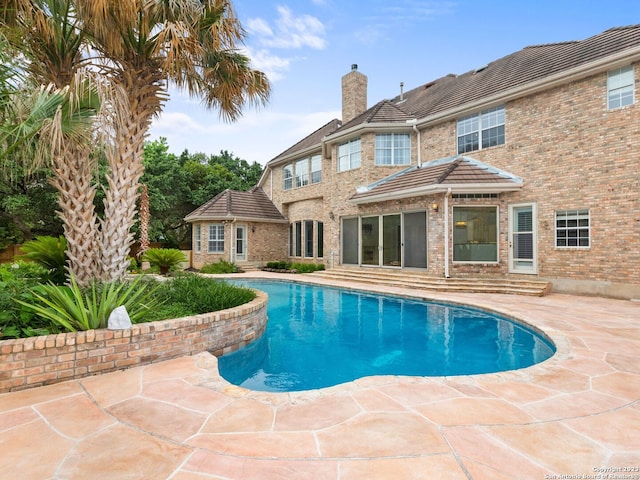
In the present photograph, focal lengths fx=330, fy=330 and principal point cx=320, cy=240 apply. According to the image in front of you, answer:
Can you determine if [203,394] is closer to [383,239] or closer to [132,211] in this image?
[132,211]

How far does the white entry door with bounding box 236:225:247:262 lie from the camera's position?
20.8 m

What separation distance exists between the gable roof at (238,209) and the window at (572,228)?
15272 mm

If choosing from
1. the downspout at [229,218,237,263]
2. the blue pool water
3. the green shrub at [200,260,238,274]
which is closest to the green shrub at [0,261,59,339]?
the blue pool water

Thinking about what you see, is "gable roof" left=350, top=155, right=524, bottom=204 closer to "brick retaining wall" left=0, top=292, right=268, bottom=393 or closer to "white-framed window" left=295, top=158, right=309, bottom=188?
"white-framed window" left=295, top=158, right=309, bottom=188

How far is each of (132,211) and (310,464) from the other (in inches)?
251

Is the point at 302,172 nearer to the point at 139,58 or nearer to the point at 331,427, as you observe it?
the point at 139,58

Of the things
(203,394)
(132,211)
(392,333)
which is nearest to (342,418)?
(203,394)

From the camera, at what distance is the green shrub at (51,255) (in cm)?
755

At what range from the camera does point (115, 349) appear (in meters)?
4.23

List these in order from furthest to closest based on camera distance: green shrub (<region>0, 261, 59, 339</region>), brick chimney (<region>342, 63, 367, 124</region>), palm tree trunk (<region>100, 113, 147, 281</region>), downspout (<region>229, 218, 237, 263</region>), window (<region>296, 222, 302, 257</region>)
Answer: window (<region>296, 222, 302, 257</region>) < downspout (<region>229, 218, 237, 263</region>) < brick chimney (<region>342, 63, 367, 124</region>) < palm tree trunk (<region>100, 113, 147, 281</region>) < green shrub (<region>0, 261, 59, 339</region>)

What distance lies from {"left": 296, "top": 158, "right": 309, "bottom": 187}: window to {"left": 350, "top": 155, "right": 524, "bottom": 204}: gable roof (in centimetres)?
599

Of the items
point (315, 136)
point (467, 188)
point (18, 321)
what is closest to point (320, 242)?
point (315, 136)

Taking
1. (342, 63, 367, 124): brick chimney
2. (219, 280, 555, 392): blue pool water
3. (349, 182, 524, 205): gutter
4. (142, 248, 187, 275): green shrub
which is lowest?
(219, 280, 555, 392): blue pool water

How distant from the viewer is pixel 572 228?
10.9m
